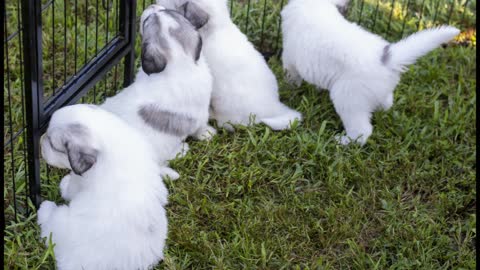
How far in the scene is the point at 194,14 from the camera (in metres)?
5.34

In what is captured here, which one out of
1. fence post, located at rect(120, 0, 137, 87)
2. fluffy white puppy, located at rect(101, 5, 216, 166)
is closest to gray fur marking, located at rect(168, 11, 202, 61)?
fluffy white puppy, located at rect(101, 5, 216, 166)

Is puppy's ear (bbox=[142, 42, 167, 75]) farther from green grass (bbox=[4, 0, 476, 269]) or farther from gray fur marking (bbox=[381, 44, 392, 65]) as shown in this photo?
gray fur marking (bbox=[381, 44, 392, 65])

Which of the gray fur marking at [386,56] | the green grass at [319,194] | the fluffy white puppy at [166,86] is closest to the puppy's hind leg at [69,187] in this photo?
the green grass at [319,194]

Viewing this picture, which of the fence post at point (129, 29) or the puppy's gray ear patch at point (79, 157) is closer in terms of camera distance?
the puppy's gray ear patch at point (79, 157)

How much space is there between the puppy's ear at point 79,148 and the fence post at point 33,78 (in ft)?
1.15

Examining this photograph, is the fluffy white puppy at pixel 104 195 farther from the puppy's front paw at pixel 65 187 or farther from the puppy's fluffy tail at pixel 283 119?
the puppy's fluffy tail at pixel 283 119

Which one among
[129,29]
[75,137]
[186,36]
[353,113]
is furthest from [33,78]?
[353,113]

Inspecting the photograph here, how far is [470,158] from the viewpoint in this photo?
563 cm

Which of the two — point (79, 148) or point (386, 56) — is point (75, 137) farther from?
point (386, 56)

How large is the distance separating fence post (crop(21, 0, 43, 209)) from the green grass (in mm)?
326

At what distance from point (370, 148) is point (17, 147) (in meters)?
2.27

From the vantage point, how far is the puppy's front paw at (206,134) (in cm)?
554

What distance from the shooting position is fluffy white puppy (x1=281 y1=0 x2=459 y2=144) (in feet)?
17.6

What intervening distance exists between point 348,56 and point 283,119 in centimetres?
63
